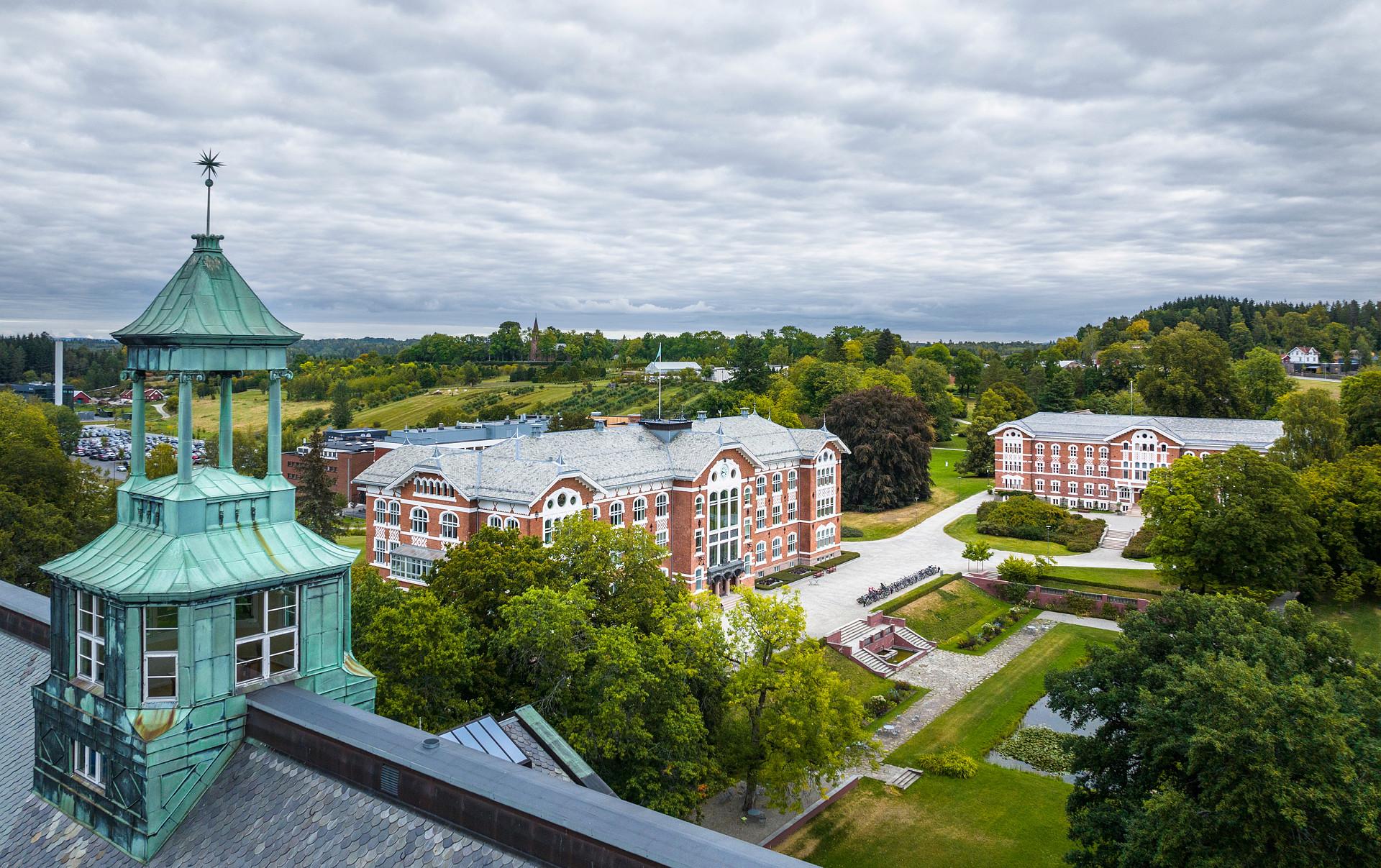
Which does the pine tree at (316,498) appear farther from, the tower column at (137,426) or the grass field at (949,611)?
the tower column at (137,426)

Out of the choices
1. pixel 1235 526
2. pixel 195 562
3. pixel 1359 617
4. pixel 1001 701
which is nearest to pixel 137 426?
pixel 195 562

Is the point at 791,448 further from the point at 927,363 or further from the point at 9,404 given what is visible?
the point at 927,363

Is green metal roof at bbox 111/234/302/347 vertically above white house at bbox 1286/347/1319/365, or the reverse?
white house at bbox 1286/347/1319/365

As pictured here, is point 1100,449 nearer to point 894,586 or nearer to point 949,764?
point 894,586

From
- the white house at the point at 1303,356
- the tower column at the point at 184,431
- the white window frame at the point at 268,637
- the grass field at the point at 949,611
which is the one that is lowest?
the grass field at the point at 949,611

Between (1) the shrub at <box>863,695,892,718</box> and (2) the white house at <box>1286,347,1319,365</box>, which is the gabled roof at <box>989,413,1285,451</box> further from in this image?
(2) the white house at <box>1286,347,1319,365</box>

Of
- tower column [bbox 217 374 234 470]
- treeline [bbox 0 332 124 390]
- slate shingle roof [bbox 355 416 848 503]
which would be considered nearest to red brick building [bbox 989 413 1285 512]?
slate shingle roof [bbox 355 416 848 503]

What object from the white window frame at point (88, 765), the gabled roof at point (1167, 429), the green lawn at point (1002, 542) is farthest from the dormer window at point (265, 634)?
the gabled roof at point (1167, 429)
